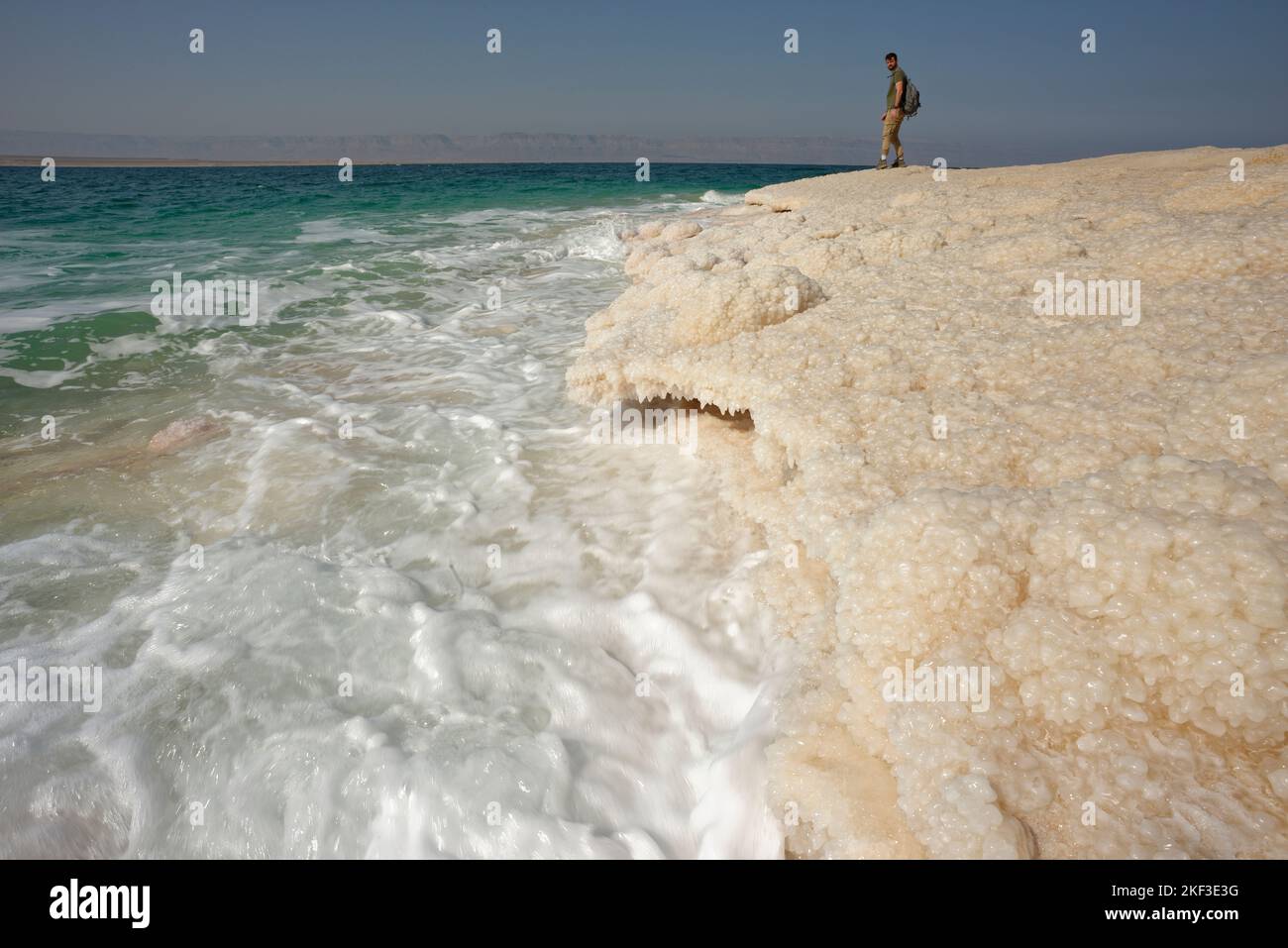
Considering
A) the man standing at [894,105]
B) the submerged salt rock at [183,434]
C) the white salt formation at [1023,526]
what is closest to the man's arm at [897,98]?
the man standing at [894,105]

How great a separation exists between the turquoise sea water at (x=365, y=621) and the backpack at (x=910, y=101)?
1068 centimetres

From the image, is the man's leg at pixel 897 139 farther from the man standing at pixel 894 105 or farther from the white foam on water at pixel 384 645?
the white foam on water at pixel 384 645

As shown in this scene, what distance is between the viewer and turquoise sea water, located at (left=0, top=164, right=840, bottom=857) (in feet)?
6.34

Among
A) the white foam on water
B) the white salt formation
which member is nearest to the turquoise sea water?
the white foam on water

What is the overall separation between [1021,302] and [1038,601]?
211 cm

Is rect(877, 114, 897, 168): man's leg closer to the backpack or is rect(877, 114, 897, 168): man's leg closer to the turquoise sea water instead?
the backpack

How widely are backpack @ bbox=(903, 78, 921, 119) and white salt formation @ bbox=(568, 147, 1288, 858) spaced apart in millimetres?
10219

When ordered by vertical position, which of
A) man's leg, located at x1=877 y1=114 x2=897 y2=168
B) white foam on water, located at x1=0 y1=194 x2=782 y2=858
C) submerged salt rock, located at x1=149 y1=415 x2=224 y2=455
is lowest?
white foam on water, located at x1=0 y1=194 x2=782 y2=858

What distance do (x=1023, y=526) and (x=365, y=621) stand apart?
248 centimetres

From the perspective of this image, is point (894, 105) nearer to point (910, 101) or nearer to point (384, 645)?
point (910, 101)

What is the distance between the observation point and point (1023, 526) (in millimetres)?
1779

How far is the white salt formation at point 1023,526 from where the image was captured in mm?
1374
